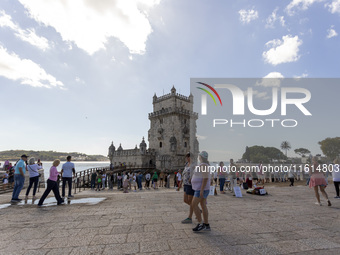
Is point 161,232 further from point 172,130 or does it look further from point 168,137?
point 168,137

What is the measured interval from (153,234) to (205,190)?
1322mm

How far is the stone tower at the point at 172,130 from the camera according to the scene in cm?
4131

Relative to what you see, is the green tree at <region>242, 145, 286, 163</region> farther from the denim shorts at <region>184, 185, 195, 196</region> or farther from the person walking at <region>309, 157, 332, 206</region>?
the denim shorts at <region>184, 185, 195, 196</region>

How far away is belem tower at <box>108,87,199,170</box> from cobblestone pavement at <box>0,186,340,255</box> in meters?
35.2

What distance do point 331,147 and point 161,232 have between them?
77.6 m

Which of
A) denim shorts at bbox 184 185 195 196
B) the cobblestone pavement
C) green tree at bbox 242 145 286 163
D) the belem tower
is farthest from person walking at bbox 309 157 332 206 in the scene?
green tree at bbox 242 145 286 163

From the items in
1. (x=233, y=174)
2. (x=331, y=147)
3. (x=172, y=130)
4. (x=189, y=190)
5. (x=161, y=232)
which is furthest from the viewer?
(x=331, y=147)

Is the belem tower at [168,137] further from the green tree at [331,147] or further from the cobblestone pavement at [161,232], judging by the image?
the green tree at [331,147]

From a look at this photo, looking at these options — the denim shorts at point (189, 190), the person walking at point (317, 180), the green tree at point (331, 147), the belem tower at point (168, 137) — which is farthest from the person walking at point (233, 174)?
the green tree at point (331, 147)

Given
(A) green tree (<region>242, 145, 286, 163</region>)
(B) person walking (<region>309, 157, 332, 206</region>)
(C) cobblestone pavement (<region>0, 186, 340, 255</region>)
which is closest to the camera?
(C) cobblestone pavement (<region>0, 186, 340, 255</region>)

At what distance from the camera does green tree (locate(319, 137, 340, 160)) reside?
201ft

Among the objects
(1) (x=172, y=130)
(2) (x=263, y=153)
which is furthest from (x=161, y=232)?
(2) (x=263, y=153)

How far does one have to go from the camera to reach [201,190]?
157 inches

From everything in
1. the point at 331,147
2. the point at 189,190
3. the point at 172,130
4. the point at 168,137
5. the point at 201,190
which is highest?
the point at 172,130
